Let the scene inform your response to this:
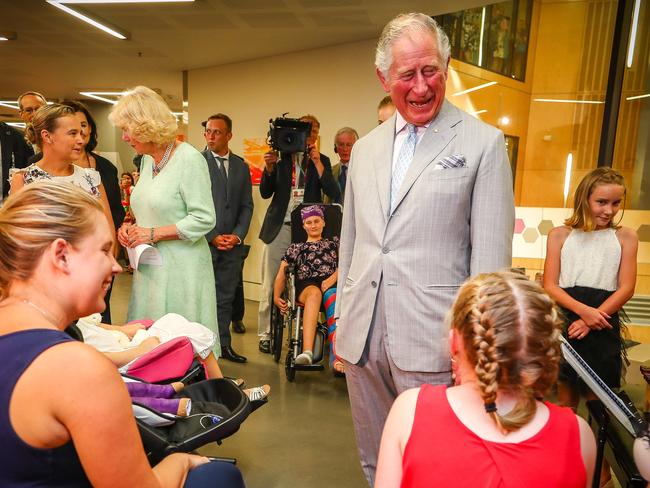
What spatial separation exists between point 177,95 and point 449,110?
9.26 metres

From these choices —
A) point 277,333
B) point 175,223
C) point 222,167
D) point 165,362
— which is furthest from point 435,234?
point 222,167

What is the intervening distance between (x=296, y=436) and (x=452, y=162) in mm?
1967

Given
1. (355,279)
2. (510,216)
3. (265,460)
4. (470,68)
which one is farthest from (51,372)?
(470,68)

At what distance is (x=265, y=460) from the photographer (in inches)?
95.2

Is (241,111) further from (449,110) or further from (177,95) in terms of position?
(449,110)

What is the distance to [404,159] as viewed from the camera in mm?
1448

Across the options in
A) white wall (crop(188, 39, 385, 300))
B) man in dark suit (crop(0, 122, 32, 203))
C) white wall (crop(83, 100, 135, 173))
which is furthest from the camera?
white wall (crop(83, 100, 135, 173))

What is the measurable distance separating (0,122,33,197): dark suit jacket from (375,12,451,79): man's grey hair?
303cm

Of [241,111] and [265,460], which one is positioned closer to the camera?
[265,460]

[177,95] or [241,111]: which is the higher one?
[177,95]

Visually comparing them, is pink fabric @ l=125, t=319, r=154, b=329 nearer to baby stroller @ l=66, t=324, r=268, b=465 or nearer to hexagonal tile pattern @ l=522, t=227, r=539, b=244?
baby stroller @ l=66, t=324, r=268, b=465

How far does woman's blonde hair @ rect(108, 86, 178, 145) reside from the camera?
6.96 ft

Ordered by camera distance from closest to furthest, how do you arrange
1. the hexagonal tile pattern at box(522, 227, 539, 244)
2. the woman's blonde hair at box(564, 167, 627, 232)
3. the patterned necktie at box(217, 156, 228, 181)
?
the woman's blonde hair at box(564, 167, 627, 232) < the patterned necktie at box(217, 156, 228, 181) < the hexagonal tile pattern at box(522, 227, 539, 244)

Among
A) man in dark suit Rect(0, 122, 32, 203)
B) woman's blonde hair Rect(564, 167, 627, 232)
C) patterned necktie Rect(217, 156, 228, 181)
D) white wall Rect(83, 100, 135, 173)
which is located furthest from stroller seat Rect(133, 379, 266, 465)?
white wall Rect(83, 100, 135, 173)
